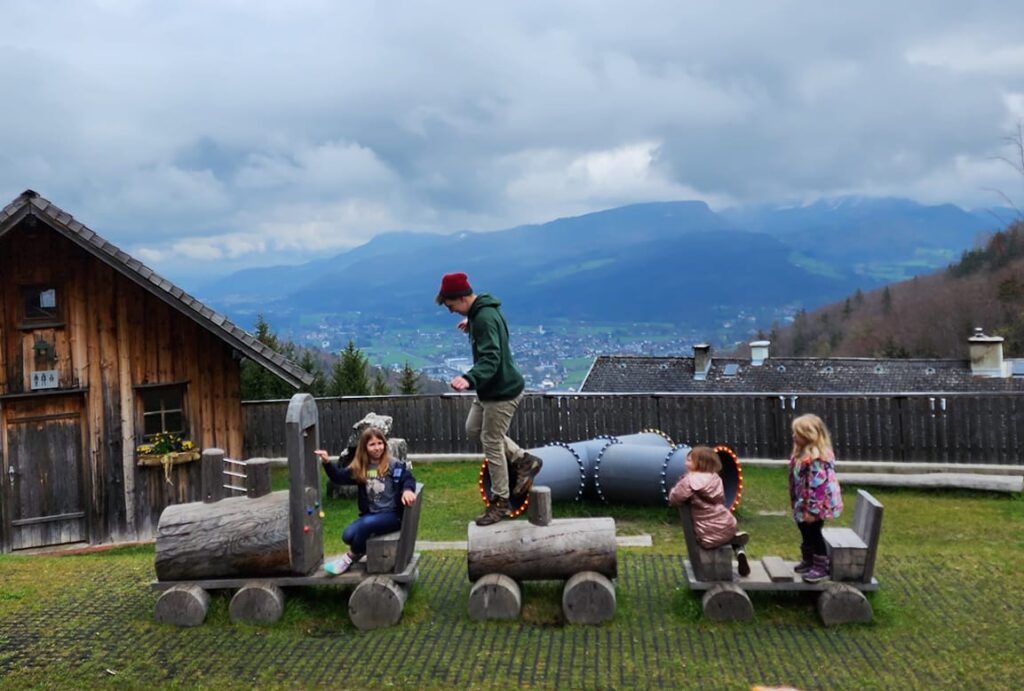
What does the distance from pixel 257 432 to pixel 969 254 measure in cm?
8602

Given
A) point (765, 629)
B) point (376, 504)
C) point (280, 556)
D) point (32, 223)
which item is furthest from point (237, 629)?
point (32, 223)

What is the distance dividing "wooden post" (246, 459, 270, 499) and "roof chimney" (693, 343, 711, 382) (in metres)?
26.6

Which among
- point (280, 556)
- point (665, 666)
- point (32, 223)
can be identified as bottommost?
point (665, 666)

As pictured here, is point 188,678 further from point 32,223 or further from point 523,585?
point 32,223

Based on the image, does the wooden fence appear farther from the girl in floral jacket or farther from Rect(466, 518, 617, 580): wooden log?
Rect(466, 518, 617, 580): wooden log

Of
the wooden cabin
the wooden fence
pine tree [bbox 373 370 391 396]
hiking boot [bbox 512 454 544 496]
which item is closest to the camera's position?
hiking boot [bbox 512 454 544 496]

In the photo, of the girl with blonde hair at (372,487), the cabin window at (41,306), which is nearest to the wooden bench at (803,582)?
the girl with blonde hair at (372,487)

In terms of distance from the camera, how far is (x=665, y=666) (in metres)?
8.26

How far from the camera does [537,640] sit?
29.4 feet

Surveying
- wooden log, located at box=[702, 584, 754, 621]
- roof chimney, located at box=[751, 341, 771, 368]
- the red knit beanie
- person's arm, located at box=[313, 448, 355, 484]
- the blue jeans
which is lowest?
wooden log, located at box=[702, 584, 754, 621]

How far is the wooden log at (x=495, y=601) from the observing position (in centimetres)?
939

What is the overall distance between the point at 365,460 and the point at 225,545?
1.55m

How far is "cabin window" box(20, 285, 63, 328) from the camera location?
15453mm

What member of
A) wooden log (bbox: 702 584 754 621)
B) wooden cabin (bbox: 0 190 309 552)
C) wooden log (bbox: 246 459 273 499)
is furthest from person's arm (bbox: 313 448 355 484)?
wooden cabin (bbox: 0 190 309 552)
